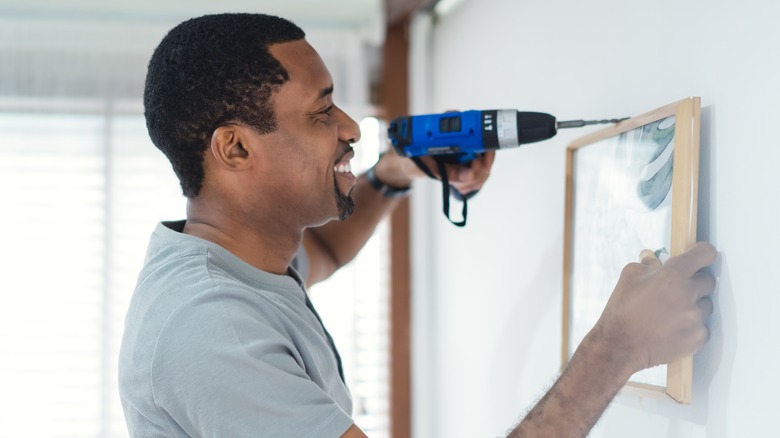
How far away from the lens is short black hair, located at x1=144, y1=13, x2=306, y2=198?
118 cm

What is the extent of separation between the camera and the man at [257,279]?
0.97 meters

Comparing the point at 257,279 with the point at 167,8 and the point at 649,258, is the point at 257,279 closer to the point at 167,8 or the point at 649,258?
the point at 649,258

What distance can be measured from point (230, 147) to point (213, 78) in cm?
11

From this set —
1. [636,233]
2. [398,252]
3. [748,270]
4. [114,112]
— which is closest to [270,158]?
[636,233]

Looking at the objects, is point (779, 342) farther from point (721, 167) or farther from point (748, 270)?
point (721, 167)

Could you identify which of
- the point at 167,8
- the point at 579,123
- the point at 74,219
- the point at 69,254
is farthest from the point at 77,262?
the point at 579,123

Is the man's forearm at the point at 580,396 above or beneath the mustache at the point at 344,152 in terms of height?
beneath

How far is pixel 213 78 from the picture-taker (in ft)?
3.87

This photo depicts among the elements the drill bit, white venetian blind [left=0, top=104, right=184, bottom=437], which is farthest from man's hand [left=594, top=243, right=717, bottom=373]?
white venetian blind [left=0, top=104, right=184, bottom=437]

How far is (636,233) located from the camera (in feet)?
3.82

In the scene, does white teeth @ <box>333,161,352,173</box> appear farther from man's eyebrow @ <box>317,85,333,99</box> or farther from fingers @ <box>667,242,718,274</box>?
fingers @ <box>667,242,718,274</box>

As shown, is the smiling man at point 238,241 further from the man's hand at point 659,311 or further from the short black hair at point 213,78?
the man's hand at point 659,311

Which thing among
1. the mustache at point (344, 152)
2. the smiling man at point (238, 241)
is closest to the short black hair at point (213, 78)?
the smiling man at point (238, 241)

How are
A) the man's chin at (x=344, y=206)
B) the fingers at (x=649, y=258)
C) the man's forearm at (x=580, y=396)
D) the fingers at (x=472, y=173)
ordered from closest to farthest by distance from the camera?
the man's forearm at (x=580, y=396) → the fingers at (x=649, y=258) → the man's chin at (x=344, y=206) → the fingers at (x=472, y=173)
